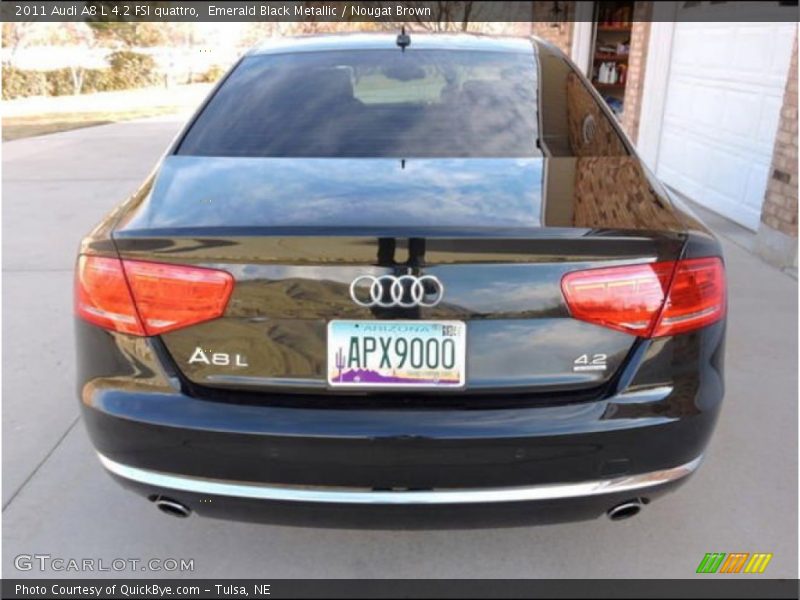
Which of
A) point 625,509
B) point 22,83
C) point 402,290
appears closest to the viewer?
point 402,290

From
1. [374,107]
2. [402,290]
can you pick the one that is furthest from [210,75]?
[402,290]

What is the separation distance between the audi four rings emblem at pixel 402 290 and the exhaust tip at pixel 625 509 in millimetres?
765

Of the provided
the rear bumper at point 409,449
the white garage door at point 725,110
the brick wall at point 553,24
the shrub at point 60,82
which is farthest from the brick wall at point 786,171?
the shrub at point 60,82

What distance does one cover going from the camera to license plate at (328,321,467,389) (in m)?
1.66

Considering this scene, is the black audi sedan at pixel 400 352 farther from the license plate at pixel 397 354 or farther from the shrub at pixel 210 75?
the shrub at pixel 210 75

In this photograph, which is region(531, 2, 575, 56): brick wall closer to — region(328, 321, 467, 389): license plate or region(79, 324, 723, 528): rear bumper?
region(79, 324, 723, 528): rear bumper

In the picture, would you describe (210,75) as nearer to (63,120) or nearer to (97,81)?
(97,81)

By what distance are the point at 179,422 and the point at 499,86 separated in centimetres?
170

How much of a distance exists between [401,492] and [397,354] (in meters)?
0.36

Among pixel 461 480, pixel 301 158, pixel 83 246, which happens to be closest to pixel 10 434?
pixel 83 246

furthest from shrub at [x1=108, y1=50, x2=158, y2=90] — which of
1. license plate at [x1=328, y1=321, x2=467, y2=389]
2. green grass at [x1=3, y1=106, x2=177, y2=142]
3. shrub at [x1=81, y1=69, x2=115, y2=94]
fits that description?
license plate at [x1=328, y1=321, x2=467, y2=389]

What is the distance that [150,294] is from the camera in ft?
5.74

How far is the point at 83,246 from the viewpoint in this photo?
74.0 inches

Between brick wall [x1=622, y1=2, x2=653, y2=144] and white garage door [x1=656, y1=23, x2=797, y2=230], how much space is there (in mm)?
636
